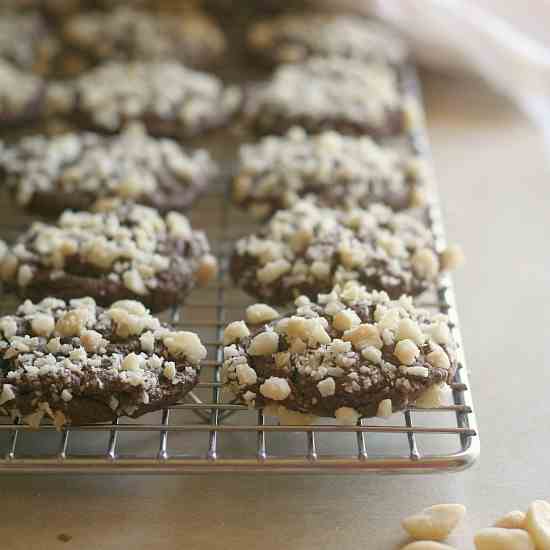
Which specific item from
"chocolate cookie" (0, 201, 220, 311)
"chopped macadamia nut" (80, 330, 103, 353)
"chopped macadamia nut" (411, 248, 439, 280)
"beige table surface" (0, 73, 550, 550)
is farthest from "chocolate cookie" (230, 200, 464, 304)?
"chopped macadamia nut" (80, 330, 103, 353)

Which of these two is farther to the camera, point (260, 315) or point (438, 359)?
point (260, 315)

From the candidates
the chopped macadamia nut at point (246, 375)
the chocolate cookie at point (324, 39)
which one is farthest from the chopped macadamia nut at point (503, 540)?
the chocolate cookie at point (324, 39)

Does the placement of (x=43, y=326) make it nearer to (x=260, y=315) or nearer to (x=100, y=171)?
(x=260, y=315)

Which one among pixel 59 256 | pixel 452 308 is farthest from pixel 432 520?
pixel 59 256

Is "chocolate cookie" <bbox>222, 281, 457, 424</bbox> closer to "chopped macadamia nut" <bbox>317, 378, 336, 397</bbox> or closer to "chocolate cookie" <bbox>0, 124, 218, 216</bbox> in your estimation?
"chopped macadamia nut" <bbox>317, 378, 336, 397</bbox>

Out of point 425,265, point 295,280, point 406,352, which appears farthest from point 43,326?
point 425,265

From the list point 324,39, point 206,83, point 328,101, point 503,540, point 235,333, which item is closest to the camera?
point 503,540

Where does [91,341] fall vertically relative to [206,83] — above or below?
below
